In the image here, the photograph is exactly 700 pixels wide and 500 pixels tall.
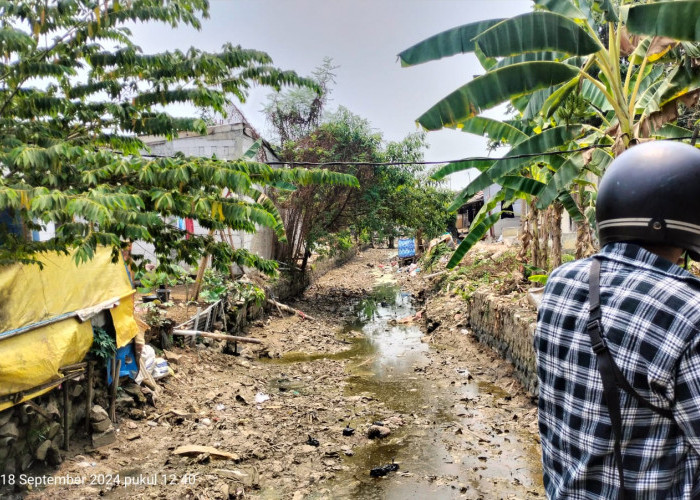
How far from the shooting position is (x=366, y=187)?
17156mm

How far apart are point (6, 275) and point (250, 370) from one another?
18.3 ft

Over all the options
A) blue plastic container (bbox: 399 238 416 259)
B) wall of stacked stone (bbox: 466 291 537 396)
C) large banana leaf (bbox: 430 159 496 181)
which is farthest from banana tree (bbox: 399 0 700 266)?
blue plastic container (bbox: 399 238 416 259)

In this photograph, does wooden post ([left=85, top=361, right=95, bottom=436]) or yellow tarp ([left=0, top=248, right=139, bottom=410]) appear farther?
wooden post ([left=85, top=361, right=95, bottom=436])

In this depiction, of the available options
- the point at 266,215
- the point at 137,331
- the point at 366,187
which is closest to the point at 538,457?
the point at 266,215

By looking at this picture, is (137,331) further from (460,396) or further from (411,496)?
(460,396)

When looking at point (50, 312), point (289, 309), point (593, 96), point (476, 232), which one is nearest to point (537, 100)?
point (593, 96)

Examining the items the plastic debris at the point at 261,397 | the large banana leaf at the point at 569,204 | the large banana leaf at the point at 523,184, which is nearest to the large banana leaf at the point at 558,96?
the large banana leaf at the point at 523,184

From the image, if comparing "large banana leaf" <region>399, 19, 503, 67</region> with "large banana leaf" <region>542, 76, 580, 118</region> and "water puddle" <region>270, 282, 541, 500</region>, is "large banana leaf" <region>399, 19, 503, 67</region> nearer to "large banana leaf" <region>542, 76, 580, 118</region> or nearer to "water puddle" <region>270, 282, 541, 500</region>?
"large banana leaf" <region>542, 76, 580, 118</region>

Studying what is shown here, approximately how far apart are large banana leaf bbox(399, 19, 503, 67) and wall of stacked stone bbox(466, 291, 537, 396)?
15.2 ft

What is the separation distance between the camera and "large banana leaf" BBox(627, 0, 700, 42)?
3455 mm

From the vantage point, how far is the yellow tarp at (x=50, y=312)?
4457 mm

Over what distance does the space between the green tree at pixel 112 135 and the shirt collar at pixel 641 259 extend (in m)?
3.46

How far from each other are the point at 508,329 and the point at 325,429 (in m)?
4.25

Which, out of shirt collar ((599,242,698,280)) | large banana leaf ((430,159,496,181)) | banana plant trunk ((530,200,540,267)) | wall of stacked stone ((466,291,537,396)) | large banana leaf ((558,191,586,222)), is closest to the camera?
A: shirt collar ((599,242,698,280))
